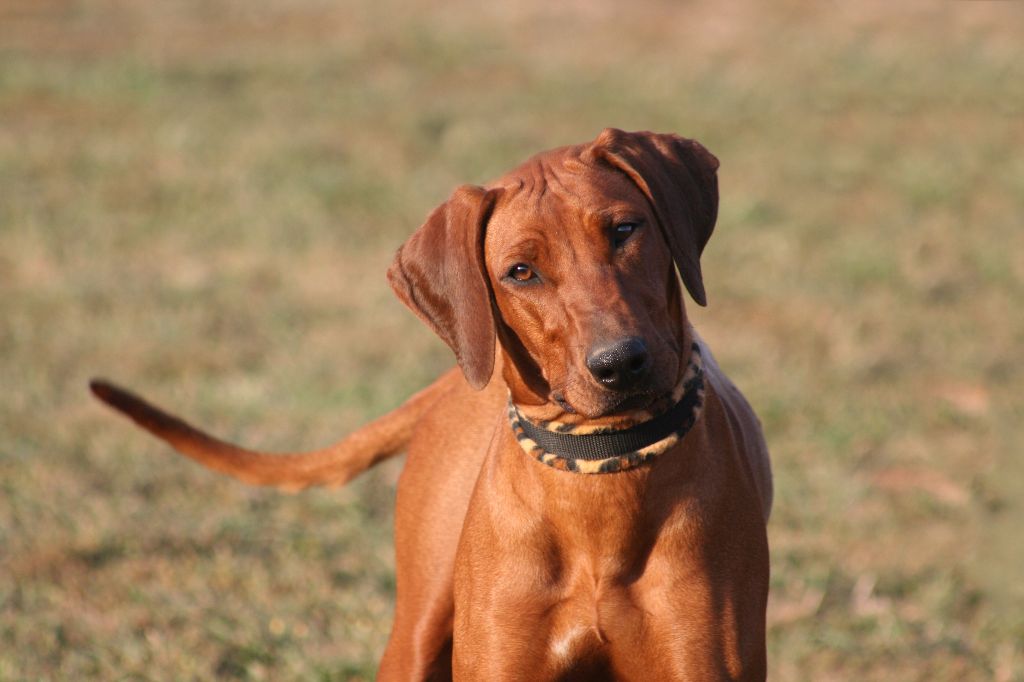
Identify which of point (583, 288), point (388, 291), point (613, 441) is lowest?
point (388, 291)

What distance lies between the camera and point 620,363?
310cm

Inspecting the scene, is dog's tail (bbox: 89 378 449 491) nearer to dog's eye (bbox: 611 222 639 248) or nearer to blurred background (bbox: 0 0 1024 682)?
blurred background (bbox: 0 0 1024 682)

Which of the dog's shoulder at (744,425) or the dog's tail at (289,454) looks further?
the dog's tail at (289,454)

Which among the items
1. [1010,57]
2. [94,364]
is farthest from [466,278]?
[1010,57]

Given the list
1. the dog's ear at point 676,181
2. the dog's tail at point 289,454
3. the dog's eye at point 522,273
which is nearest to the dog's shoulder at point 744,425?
the dog's ear at point 676,181

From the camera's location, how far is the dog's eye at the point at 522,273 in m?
3.33

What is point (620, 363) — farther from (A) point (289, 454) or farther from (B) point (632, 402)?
(A) point (289, 454)

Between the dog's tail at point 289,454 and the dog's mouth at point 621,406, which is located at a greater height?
the dog's mouth at point 621,406

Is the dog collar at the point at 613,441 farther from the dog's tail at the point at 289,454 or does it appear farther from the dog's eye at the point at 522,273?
the dog's tail at the point at 289,454

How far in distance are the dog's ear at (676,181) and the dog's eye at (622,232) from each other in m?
0.09

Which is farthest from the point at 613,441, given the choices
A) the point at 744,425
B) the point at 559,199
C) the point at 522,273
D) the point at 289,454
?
the point at 289,454

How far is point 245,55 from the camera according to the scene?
1677 centimetres

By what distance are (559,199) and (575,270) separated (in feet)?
0.57

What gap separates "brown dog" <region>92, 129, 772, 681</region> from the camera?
3.30m
